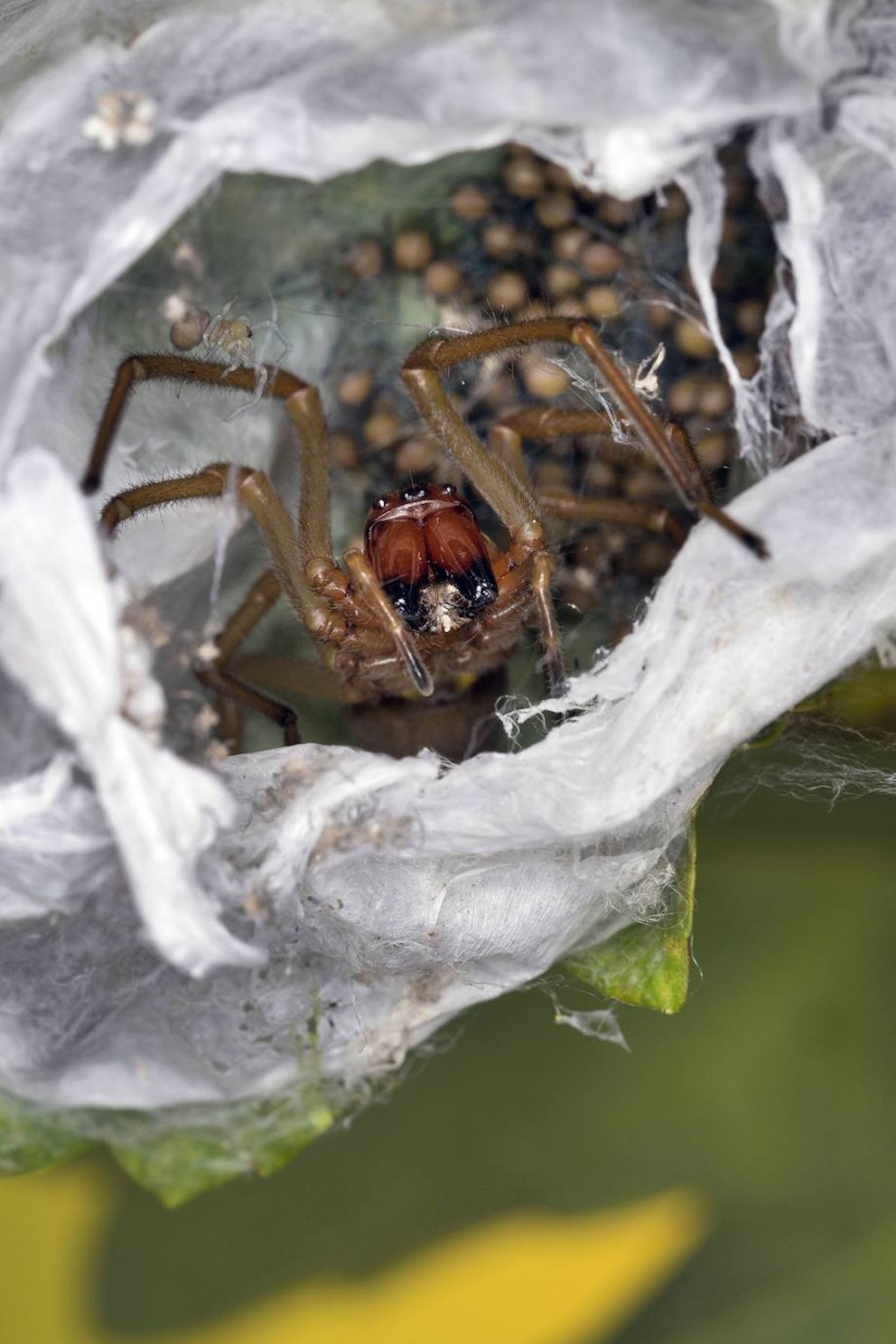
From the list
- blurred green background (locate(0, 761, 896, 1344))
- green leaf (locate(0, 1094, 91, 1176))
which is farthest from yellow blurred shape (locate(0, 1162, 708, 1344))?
green leaf (locate(0, 1094, 91, 1176))

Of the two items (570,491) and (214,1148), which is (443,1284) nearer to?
(214,1148)

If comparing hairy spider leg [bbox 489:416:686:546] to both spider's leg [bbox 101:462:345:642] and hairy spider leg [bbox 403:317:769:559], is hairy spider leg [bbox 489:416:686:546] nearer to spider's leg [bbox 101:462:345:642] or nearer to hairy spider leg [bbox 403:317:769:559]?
hairy spider leg [bbox 403:317:769:559]

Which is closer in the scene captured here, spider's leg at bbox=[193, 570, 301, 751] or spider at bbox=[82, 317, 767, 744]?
spider at bbox=[82, 317, 767, 744]

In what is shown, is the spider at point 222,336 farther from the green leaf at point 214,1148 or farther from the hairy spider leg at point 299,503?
the green leaf at point 214,1148

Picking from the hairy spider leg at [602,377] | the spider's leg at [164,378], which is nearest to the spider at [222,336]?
the spider's leg at [164,378]

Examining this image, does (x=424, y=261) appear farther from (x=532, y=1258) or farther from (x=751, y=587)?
(x=532, y=1258)

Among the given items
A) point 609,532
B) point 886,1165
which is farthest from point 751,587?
point 886,1165
